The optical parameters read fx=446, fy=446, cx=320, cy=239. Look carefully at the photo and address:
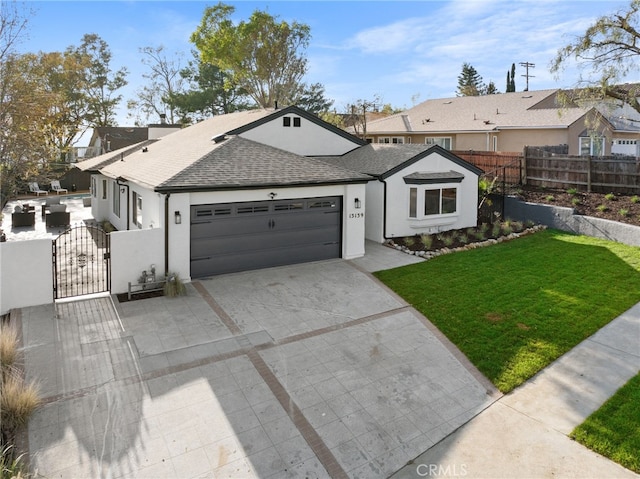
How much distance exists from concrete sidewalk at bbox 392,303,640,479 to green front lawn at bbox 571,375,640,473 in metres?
0.12

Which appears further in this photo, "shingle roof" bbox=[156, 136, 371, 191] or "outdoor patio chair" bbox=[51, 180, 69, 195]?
"outdoor patio chair" bbox=[51, 180, 69, 195]

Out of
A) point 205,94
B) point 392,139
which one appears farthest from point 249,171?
point 205,94

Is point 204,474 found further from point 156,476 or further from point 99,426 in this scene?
point 99,426

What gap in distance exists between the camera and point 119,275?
11.4 m

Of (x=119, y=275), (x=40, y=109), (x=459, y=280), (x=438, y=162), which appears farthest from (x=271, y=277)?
(x=40, y=109)

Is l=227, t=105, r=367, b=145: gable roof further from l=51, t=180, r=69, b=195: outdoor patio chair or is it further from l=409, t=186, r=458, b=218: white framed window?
l=51, t=180, r=69, b=195: outdoor patio chair

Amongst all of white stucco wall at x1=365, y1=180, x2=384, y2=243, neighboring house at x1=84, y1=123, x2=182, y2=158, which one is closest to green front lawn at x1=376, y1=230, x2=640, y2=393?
white stucco wall at x1=365, y1=180, x2=384, y2=243

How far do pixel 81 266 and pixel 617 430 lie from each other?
13.8 metres

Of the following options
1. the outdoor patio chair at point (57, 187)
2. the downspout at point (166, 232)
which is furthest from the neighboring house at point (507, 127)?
the outdoor patio chair at point (57, 187)

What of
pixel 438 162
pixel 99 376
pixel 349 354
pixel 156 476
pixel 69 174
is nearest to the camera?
pixel 156 476

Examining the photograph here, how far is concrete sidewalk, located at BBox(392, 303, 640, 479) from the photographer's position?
6.06 meters

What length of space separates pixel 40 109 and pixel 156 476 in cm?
1918

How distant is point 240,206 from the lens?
1304cm

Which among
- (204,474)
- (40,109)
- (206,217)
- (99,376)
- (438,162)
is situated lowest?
(204,474)
